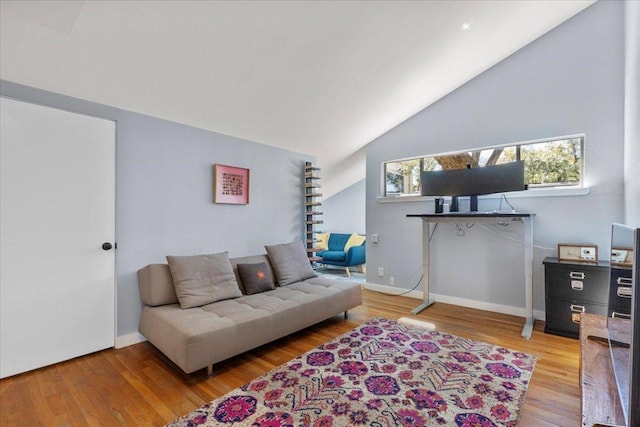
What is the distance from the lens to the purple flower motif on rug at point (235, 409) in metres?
1.64

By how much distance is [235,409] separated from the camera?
1722 mm

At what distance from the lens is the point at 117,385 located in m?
1.99

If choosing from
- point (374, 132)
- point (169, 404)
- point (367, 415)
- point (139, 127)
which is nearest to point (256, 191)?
point (139, 127)

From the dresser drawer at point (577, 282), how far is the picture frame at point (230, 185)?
3393 mm

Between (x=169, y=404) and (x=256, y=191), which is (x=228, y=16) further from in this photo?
(x=169, y=404)

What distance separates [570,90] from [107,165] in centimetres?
464

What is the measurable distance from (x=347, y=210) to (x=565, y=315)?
4.42 metres

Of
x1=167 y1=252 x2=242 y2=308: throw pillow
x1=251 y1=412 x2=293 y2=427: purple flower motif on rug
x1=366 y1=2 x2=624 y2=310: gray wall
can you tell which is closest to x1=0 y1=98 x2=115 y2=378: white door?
x1=167 y1=252 x2=242 y2=308: throw pillow

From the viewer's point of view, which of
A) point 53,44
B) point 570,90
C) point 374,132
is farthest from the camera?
point 374,132

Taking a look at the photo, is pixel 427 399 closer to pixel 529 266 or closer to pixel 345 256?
pixel 529 266

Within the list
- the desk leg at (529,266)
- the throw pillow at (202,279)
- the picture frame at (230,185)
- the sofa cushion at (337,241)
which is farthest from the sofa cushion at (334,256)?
the desk leg at (529,266)

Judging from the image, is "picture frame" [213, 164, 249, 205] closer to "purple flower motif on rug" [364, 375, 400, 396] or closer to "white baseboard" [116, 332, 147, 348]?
"white baseboard" [116, 332, 147, 348]

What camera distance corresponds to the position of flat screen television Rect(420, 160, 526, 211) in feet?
9.97

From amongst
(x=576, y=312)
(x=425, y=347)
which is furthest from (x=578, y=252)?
(x=425, y=347)
